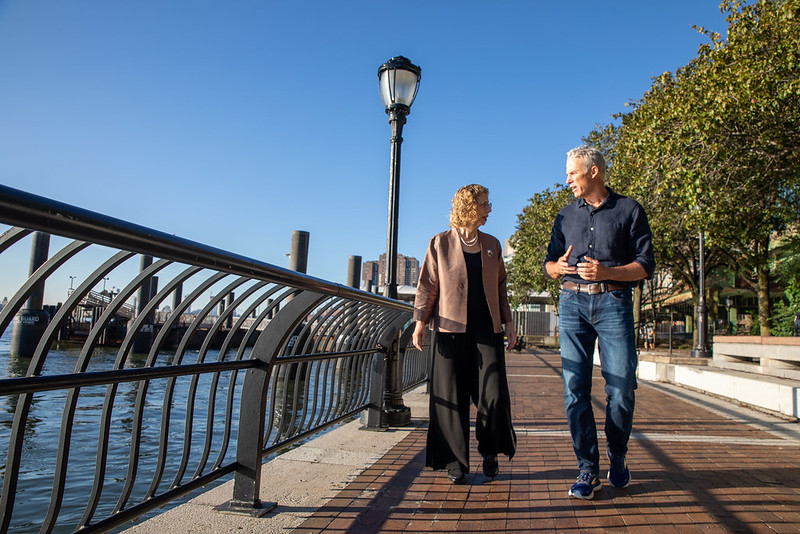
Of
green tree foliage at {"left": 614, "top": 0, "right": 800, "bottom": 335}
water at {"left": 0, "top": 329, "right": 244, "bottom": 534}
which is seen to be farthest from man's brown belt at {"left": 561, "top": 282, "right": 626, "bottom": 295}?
green tree foliage at {"left": 614, "top": 0, "right": 800, "bottom": 335}

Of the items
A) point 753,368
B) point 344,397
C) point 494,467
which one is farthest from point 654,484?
point 753,368

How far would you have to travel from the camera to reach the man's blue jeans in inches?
133

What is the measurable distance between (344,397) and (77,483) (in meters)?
2.07

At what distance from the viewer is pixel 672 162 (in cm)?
1168

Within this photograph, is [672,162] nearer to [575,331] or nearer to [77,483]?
[575,331]

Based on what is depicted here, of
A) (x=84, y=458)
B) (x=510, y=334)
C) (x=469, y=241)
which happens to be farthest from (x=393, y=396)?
(x=84, y=458)

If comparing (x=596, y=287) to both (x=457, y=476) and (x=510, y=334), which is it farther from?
(x=457, y=476)

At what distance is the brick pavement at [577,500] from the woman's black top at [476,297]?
98cm

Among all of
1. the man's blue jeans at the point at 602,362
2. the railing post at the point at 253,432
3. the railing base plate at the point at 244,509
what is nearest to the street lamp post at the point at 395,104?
the man's blue jeans at the point at 602,362

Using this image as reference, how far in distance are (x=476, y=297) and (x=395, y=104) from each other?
407cm

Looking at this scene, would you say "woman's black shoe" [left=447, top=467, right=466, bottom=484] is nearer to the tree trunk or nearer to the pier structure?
the pier structure

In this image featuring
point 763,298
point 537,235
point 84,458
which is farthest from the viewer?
point 537,235

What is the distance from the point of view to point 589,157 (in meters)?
3.62

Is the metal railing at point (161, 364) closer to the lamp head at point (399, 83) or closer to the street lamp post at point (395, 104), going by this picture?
the street lamp post at point (395, 104)
